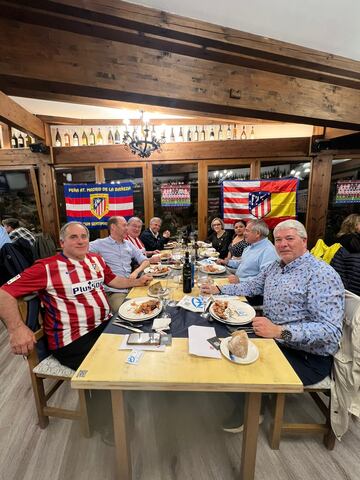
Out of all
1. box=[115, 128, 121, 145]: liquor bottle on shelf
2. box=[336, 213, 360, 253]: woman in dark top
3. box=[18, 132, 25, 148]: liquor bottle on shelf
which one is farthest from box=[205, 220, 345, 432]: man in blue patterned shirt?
box=[18, 132, 25, 148]: liquor bottle on shelf

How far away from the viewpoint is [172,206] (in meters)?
4.18

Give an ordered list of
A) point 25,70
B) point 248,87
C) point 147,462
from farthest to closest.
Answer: point 248,87 < point 25,70 < point 147,462

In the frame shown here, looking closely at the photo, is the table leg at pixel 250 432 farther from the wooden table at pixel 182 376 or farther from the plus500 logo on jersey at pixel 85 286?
the plus500 logo on jersey at pixel 85 286

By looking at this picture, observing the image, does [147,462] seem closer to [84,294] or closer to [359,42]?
[84,294]

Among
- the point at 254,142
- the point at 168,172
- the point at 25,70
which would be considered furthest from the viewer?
the point at 168,172

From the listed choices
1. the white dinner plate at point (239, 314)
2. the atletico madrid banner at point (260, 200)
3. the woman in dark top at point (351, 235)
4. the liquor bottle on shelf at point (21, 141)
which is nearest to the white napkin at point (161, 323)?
the white dinner plate at point (239, 314)

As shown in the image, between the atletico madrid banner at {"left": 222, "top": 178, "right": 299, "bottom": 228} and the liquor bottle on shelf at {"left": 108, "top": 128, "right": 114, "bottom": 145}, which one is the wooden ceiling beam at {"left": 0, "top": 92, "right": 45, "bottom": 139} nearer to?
the liquor bottle on shelf at {"left": 108, "top": 128, "right": 114, "bottom": 145}

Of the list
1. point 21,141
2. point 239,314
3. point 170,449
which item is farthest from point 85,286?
point 21,141

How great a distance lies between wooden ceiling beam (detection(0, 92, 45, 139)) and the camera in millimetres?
2694

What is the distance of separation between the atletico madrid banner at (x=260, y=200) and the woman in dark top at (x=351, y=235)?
1.65 meters

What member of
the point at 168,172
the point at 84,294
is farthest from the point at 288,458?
the point at 168,172

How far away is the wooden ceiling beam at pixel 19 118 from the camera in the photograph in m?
2.69

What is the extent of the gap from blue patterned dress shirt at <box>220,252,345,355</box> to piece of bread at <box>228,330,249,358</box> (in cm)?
34

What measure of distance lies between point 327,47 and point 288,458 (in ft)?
10.6
